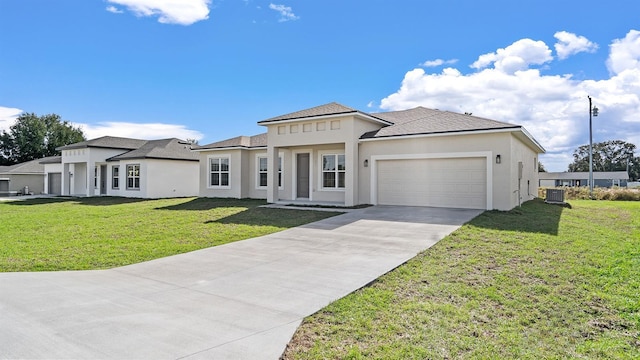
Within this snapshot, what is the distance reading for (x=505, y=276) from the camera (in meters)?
6.05

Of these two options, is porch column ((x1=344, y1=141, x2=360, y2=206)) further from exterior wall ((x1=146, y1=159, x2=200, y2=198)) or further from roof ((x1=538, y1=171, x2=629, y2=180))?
roof ((x1=538, y1=171, x2=629, y2=180))

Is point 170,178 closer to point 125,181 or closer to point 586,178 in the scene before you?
point 125,181

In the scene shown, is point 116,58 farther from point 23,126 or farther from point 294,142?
point 23,126

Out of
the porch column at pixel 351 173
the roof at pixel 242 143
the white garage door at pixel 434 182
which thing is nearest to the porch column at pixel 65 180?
the roof at pixel 242 143

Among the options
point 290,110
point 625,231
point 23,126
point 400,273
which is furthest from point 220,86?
point 23,126

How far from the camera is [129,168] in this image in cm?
2703

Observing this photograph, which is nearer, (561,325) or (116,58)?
(561,325)

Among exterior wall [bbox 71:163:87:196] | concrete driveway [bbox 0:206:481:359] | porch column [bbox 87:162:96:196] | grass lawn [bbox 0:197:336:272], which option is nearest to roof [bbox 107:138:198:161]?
porch column [bbox 87:162:96:196]

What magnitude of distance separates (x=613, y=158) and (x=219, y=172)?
85.2 meters

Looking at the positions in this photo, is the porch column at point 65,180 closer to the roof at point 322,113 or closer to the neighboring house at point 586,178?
the roof at point 322,113

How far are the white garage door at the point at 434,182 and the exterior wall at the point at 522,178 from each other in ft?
3.73

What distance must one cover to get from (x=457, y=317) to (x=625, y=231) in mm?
9322

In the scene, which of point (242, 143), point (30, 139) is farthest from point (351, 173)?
point (30, 139)

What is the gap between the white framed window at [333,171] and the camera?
1765 cm
